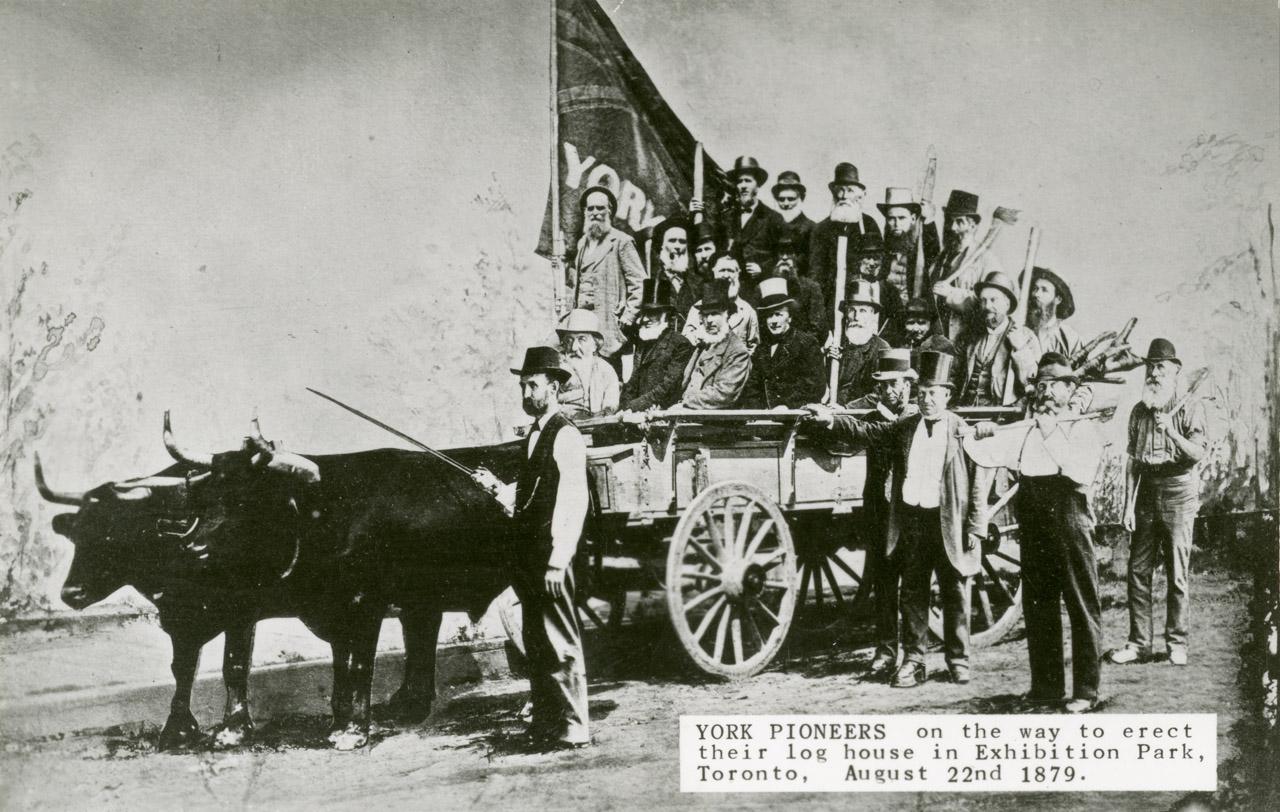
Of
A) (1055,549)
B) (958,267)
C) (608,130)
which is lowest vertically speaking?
(1055,549)

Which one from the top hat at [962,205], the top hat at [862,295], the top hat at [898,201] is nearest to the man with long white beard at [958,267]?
the top hat at [962,205]

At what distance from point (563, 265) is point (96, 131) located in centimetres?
228

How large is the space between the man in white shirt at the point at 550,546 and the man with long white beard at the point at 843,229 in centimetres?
140

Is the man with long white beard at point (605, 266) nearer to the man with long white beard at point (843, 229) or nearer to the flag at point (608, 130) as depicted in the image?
the flag at point (608, 130)

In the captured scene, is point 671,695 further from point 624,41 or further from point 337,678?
point 624,41

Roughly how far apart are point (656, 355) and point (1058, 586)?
2.10 meters

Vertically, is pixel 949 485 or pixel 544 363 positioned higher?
pixel 544 363

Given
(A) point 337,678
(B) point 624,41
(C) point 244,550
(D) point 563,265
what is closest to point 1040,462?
(D) point 563,265

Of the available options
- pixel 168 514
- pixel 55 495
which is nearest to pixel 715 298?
pixel 168 514

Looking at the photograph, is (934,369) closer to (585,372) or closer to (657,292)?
(657,292)

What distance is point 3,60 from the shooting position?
4719 millimetres

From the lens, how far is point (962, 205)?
4.93m

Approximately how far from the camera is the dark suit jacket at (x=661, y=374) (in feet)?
15.1

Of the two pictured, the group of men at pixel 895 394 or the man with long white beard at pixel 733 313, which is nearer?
the group of men at pixel 895 394
